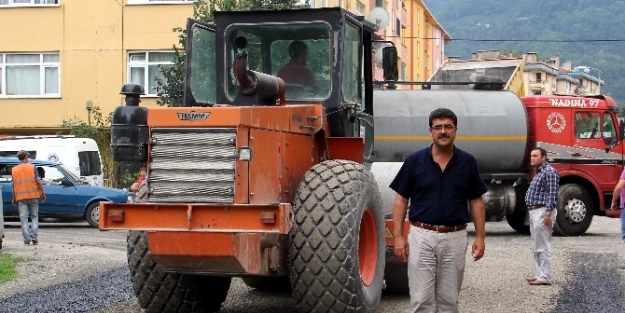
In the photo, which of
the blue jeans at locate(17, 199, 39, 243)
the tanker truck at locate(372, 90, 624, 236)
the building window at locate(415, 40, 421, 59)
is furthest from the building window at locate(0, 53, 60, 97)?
the building window at locate(415, 40, 421, 59)

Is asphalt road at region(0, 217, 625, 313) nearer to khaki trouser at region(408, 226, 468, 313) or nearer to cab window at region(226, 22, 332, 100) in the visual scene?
cab window at region(226, 22, 332, 100)

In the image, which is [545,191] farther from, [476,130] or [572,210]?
[572,210]

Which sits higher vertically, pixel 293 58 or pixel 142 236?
pixel 293 58

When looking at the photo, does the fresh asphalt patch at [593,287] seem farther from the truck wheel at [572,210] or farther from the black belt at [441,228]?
the truck wheel at [572,210]

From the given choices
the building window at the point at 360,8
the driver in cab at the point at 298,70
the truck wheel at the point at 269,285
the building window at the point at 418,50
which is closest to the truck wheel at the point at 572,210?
the truck wheel at the point at 269,285

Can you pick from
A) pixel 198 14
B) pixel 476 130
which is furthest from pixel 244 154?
pixel 198 14

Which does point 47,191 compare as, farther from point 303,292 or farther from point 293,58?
point 303,292

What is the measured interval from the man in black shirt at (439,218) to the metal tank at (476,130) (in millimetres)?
13404

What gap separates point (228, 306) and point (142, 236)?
72.5 inches

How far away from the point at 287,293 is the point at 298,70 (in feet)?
8.91

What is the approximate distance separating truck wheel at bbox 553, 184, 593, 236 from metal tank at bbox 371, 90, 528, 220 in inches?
41.5

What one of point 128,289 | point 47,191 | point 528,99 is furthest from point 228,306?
point 47,191

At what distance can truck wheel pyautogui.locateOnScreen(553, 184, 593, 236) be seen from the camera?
2316 centimetres

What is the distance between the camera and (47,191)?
84.8 ft
